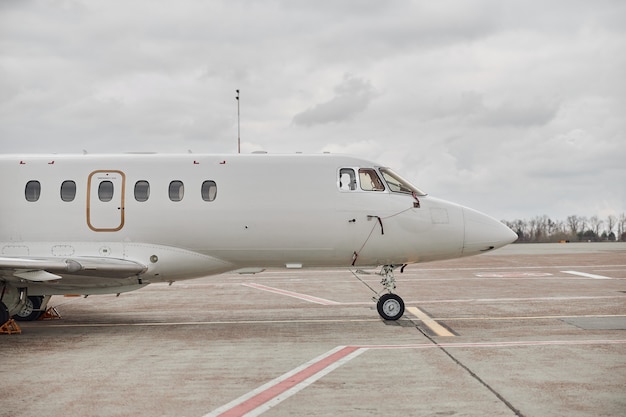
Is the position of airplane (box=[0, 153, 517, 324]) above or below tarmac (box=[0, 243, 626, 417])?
above

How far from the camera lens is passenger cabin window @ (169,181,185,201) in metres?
14.3

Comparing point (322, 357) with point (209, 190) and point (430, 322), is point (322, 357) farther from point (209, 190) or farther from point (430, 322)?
point (209, 190)

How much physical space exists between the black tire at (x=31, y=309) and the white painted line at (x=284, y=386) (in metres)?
8.27

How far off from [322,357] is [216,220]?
4792mm

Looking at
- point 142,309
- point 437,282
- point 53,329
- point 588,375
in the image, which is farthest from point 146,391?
point 437,282

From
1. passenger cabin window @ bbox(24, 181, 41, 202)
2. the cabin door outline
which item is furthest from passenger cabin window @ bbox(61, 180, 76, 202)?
passenger cabin window @ bbox(24, 181, 41, 202)

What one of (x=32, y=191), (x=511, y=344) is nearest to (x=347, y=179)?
(x=511, y=344)

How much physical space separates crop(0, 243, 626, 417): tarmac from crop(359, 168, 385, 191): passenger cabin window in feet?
9.66

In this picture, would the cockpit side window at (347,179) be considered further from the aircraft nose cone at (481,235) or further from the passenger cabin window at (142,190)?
the passenger cabin window at (142,190)

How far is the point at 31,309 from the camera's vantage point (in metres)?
15.7

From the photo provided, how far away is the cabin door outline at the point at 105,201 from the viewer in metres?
14.2

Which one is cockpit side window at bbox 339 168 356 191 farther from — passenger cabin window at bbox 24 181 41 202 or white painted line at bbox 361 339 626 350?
passenger cabin window at bbox 24 181 41 202

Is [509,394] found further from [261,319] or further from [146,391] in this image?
[261,319]

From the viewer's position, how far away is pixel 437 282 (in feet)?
82.6
